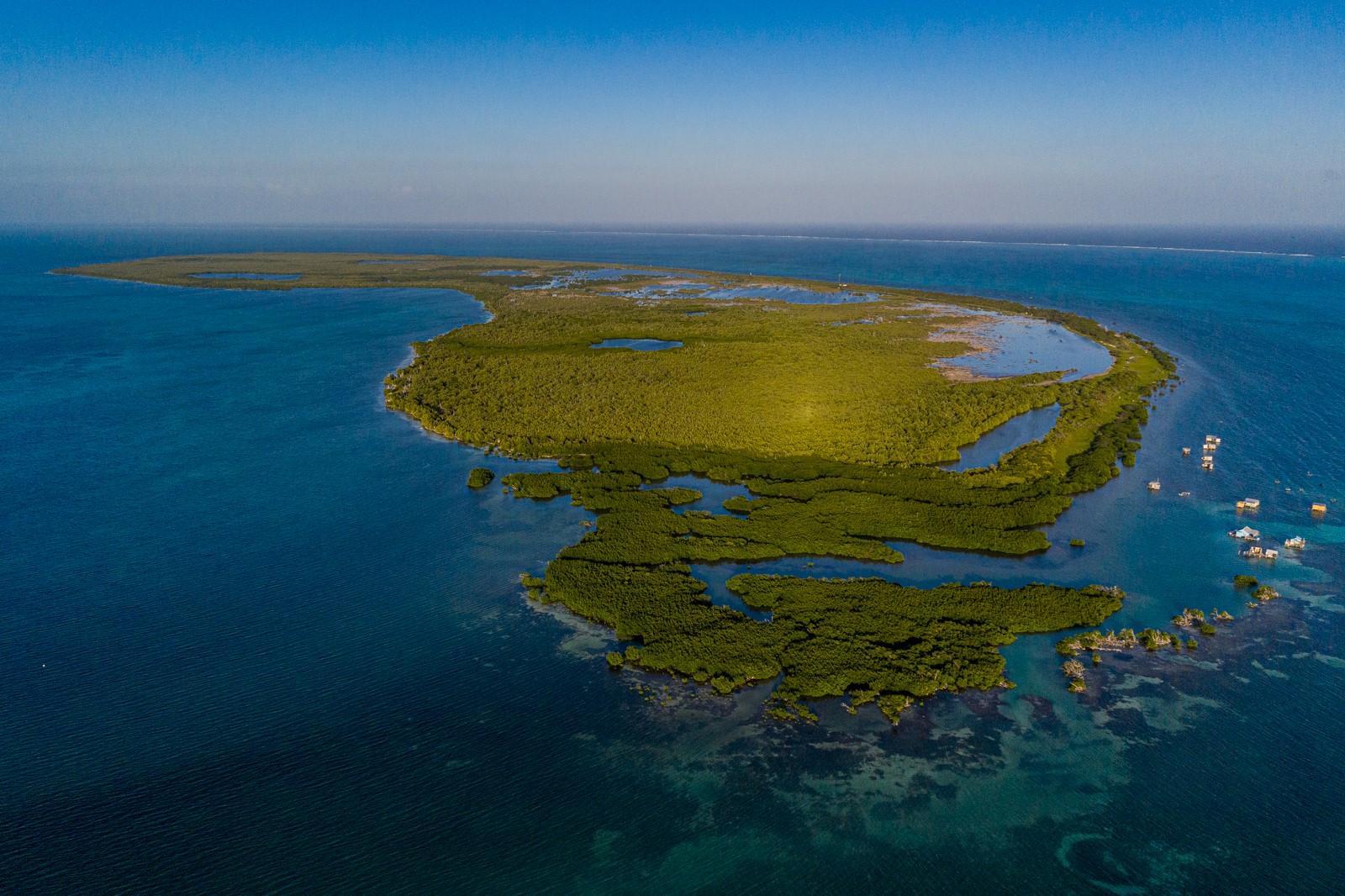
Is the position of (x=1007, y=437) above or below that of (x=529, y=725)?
above

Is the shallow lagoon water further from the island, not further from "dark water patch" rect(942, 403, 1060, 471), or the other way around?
"dark water patch" rect(942, 403, 1060, 471)

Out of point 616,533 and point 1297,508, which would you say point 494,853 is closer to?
point 616,533

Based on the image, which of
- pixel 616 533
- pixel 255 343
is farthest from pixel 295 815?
pixel 255 343

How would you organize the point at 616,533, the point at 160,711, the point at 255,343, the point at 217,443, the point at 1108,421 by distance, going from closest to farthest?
the point at 160,711, the point at 616,533, the point at 217,443, the point at 1108,421, the point at 255,343

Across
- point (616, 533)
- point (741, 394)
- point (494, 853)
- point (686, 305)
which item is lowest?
point (494, 853)

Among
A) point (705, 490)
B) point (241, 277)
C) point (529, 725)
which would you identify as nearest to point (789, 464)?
point (705, 490)

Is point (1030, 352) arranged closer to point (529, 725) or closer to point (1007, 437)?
point (1007, 437)

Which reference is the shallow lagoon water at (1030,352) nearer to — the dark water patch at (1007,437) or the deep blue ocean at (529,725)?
the dark water patch at (1007,437)

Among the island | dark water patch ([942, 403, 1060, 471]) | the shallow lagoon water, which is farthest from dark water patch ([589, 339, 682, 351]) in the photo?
dark water patch ([942, 403, 1060, 471])
